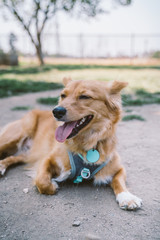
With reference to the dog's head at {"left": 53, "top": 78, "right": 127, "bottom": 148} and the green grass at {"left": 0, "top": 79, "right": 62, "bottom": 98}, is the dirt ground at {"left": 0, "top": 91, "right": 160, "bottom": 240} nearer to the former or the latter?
the dog's head at {"left": 53, "top": 78, "right": 127, "bottom": 148}

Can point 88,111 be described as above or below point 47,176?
above

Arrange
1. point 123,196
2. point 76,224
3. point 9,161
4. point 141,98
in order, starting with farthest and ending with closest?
point 141,98
point 9,161
point 123,196
point 76,224

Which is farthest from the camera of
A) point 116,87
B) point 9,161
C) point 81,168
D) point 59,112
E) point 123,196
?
point 9,161

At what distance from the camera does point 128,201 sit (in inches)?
90.4

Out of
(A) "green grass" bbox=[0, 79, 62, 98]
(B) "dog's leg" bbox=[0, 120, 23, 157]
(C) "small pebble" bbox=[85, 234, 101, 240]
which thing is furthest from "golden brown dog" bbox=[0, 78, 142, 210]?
(A) "green grass" bbox=[0, 79, 62, 98]

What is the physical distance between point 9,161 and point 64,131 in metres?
1.12

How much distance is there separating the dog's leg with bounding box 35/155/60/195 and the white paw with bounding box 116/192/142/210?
2.27 ft

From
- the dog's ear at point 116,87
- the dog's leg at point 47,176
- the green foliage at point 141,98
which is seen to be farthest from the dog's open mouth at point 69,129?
the green foliage at point 141,98

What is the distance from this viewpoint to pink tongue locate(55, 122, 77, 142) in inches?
102

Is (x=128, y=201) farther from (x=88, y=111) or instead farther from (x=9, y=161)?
(x=9, y=161)

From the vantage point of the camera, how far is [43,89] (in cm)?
885

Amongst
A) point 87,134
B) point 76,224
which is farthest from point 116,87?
point 76,224

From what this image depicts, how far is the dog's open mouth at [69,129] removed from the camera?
2.60m

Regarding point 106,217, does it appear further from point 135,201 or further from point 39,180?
point 39,180
